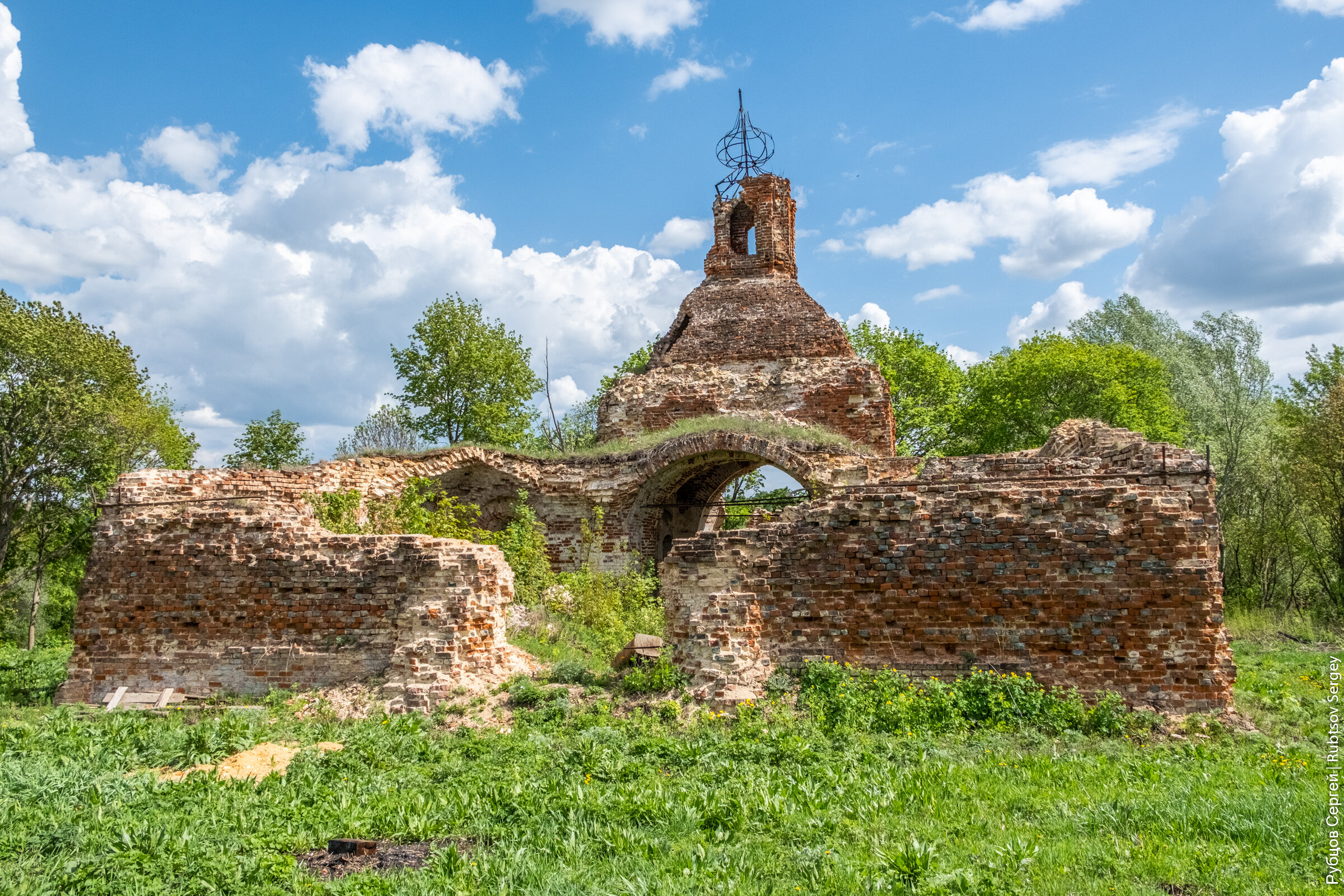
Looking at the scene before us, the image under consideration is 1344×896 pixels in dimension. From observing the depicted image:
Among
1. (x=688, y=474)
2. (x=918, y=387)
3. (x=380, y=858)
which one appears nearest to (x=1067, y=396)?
(x=918, y=387)

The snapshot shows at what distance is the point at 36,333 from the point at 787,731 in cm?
2202

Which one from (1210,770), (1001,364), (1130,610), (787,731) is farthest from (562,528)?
(1001,364)

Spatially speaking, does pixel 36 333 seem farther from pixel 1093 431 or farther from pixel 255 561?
pixel 1093 431

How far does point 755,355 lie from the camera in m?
18.2

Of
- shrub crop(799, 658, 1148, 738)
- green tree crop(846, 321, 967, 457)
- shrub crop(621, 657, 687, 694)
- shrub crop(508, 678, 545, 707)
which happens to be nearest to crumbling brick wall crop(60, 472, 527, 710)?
shrub crop(508, 678, 545, 707)

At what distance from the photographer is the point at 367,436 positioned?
28.1 meters

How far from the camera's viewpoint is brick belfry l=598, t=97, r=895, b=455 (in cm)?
1669

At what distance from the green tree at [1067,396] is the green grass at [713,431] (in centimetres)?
1302

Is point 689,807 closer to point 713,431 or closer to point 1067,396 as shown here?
point 713,431

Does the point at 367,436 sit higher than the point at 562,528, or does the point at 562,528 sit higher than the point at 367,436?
the point at 367,436

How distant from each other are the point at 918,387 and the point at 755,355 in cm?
1285

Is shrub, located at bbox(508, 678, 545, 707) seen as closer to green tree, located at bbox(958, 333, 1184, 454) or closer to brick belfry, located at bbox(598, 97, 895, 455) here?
brick belfry, located at bbox(598, 97, 895, 455)

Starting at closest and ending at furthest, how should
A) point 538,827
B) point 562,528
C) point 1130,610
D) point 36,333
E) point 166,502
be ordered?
point 538,827 < point 1130,610 < point 166,502 < point 562,528 < point 36,333

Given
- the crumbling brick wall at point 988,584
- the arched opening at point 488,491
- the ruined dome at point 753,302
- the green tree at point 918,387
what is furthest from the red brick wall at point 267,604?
the green tree at point 918,387
